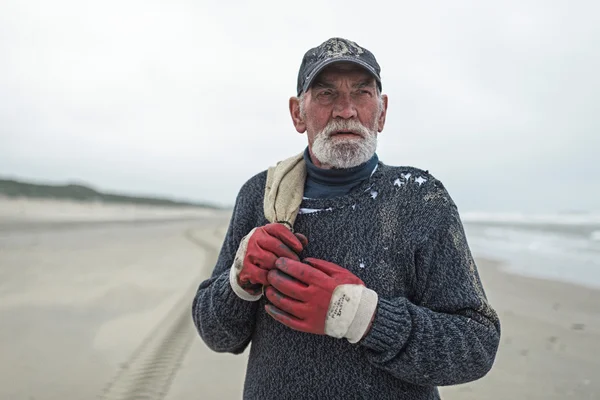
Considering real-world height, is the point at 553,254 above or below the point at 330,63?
below

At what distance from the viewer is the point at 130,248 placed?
11.5 meters

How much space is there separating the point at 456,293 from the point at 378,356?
31 cm

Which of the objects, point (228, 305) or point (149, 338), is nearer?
point (228, 305)

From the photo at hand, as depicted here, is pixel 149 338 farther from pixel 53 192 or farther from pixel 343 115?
pixel 53 192

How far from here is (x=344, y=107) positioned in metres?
1.58

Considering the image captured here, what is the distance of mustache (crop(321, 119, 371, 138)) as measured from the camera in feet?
5.15

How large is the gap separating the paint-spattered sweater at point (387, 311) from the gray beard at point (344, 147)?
9cm

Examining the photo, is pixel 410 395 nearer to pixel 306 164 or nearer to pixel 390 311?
pixel 390 311

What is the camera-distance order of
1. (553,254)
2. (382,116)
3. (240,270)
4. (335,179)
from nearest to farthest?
(240,270) → (335,179) → (382,116) → (553,254)

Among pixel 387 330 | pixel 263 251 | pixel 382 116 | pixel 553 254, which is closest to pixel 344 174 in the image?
pixel 382 116

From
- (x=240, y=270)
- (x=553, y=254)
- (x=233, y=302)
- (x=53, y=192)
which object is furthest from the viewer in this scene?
(x=53, y=192)

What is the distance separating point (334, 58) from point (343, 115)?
7.7 inches

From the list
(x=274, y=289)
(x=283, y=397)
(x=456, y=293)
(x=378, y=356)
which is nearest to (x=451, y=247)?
(x=456, y=293)

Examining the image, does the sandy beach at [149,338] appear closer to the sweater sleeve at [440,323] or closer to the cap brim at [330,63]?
the sweater sleeve at [440,323]
